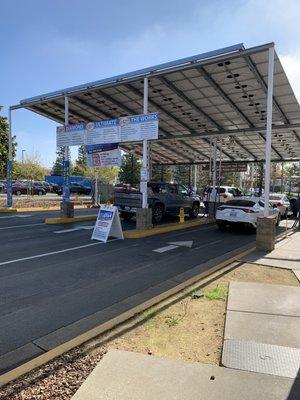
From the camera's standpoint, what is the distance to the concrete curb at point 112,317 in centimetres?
405

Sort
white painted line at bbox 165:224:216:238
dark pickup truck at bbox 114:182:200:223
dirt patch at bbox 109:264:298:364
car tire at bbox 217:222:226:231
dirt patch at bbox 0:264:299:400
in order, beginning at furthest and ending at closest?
dark pickup truck at bbox 114:182:200:223 → car tire at bbox 217:222:226:231 → white painted line at bbox 165:224:216:238 → dirt patch at bbox 109:264:298:364 → dirt patch at bbox 0:264:299:400

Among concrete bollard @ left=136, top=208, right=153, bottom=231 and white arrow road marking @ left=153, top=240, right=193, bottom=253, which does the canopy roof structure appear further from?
white arrow road marking @ left=153, top=240, right=193, bottom=253

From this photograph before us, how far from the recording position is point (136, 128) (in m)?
14.3

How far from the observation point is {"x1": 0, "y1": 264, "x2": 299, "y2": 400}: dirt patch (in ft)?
11.8

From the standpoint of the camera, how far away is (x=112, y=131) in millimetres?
15250

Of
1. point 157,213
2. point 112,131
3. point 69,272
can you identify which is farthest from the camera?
point 157,213

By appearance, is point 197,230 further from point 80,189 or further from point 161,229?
point 80,189

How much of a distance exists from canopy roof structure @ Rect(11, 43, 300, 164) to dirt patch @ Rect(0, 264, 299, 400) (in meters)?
8.75

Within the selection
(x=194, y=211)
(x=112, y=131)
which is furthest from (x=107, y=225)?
A: (x=194, y=211)

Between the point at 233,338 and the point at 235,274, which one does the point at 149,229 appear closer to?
the point at 235,274

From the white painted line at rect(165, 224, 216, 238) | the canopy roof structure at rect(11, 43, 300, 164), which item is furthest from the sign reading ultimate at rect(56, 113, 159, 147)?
the white painted line at rect(165, 224, 216, 238)

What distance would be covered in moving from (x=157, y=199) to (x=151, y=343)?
13.1 meters

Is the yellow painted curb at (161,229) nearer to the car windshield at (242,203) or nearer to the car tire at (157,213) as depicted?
the car tire at (157,213)

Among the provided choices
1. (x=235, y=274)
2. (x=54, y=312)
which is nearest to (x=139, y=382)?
(x=54, y=312)
